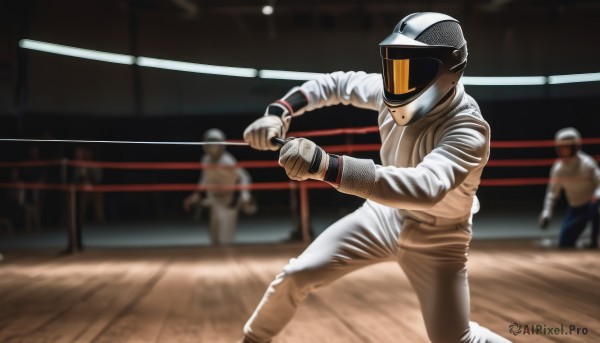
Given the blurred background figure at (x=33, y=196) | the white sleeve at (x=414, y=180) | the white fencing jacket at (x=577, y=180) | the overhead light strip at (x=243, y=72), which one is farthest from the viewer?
the overhead light strip at (x=243, y=72)

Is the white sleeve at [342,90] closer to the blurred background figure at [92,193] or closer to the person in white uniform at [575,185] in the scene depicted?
the person in white uniform at [575,185]

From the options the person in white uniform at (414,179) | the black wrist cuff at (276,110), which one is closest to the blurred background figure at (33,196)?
the black wrist cuff at (276,110)

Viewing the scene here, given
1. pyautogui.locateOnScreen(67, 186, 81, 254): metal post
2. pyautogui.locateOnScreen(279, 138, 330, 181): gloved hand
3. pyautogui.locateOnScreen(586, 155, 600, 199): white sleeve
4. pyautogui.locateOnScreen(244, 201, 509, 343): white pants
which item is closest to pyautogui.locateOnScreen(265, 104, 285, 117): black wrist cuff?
pyautogui.locateOnScreen(244, 201, 509, 343): white pants

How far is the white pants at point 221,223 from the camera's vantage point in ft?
17.6

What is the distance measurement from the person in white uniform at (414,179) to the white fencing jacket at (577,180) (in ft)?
11.5

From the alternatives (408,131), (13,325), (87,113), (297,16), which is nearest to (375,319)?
(408,131)

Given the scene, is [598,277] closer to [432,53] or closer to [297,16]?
[432,53]

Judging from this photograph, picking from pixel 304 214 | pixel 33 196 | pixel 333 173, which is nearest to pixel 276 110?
pixel 333 173

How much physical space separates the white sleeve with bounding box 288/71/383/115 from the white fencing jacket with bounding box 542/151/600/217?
11.3 feet

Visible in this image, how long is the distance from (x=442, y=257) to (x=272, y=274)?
1.88m

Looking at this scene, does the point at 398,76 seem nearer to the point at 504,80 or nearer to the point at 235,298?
the point at 235,298

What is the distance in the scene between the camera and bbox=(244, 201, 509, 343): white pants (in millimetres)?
1586

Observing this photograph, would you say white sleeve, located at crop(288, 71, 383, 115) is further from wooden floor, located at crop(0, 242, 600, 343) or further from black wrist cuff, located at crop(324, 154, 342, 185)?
wooden floor, located at crop(0, 242, 600, 343)

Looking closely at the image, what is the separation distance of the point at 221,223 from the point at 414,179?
4242mm
